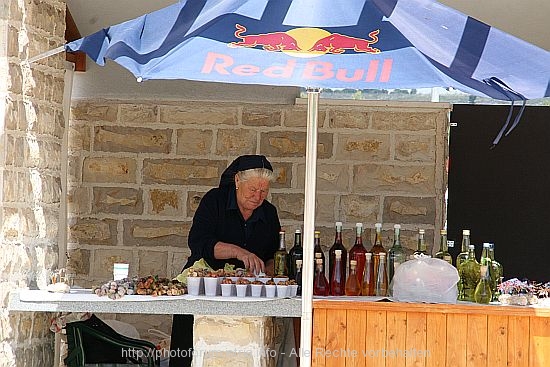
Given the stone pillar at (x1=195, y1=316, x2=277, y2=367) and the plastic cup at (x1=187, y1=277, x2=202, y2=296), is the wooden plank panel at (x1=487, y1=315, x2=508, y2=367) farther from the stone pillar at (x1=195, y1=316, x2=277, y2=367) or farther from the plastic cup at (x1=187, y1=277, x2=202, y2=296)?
the plastic cup at (x1=187, y1=277, x2=202, y2=296)

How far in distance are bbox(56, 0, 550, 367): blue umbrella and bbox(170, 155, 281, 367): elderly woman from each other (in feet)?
4.29

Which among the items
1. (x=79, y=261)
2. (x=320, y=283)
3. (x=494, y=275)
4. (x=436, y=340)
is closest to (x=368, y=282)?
(x=320, y=283)

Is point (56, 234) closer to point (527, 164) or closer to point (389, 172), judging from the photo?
point (389, 172)

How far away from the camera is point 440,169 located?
6.56 meters

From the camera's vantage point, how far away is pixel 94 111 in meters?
6.62

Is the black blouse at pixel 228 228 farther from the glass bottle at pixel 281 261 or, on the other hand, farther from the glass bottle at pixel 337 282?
the glass bottle at pixel 337 282

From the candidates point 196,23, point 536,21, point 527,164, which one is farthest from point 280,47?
point 527,164

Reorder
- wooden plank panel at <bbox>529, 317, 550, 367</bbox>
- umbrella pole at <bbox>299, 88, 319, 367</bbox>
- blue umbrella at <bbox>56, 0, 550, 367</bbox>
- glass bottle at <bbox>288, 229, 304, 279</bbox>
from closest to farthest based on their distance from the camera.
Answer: blue umbrella at <bbox>56, 0, 550, 367</bbox> < umbrella pole at <bbox>299, 88, 319, 367</bbox> < wooden plank panel at <bbox>529, 317, 550, 367</bbox> < glass bottle at <bbox>288, 229, 304, 279</bbox>

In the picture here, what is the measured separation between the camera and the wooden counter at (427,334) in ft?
14.7

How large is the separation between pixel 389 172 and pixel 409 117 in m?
0.38

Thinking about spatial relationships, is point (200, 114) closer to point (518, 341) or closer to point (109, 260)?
point (109, 260)

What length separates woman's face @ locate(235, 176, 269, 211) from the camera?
5.44 meters

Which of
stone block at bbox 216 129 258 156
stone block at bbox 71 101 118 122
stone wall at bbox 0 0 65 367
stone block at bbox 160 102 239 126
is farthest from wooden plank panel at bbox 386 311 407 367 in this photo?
stone block at bbox 71 101 118 122

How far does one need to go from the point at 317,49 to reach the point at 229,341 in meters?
1.46
